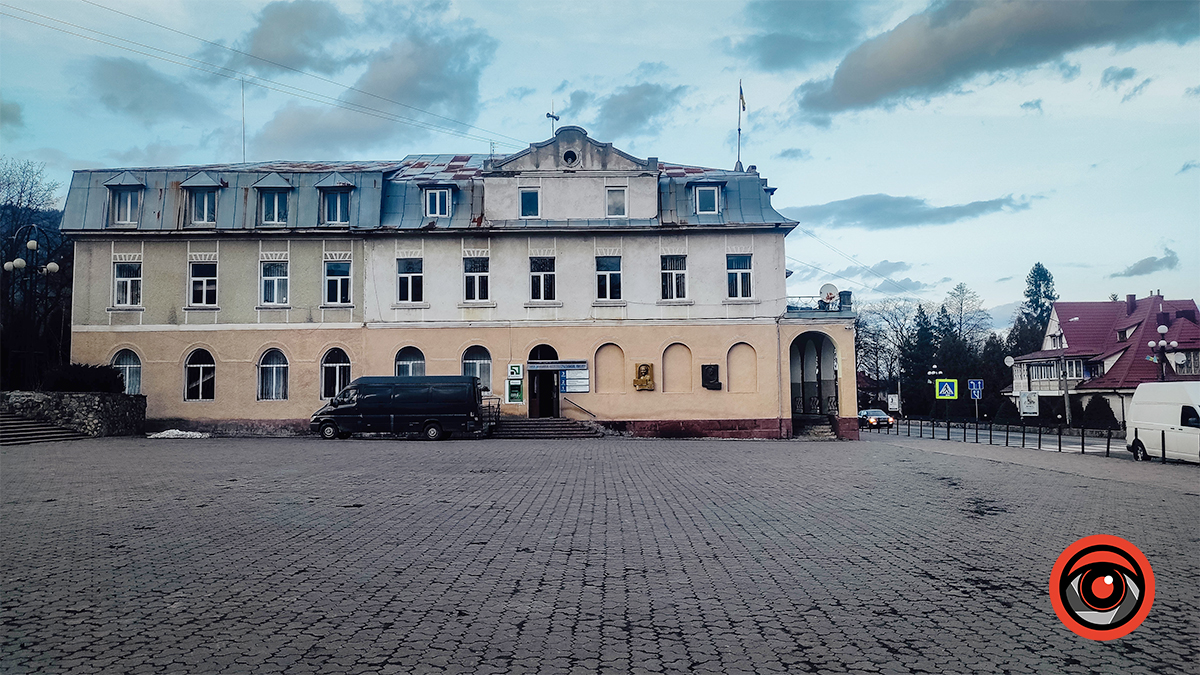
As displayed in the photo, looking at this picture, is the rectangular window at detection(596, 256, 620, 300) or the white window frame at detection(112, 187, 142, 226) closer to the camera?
the white window frame at detection(112, 187, 142, 226)

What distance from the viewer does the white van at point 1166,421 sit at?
23312mm

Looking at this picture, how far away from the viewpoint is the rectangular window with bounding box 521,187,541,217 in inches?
1531

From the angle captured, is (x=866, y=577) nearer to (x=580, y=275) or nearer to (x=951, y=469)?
(x=951, y=469)

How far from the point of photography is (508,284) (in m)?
38.2

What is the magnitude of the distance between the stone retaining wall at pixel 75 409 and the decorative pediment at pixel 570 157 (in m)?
18.4

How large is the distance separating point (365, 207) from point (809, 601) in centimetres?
3468

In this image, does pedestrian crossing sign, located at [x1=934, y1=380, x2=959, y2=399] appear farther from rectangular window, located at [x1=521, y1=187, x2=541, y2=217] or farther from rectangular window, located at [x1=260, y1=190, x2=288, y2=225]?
rectangular window, located at [x1=260, y1=190, x2=288, y2=225]

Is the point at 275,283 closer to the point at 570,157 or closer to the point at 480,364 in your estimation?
the point at 480,364

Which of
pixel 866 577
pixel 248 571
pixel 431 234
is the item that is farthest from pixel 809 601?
pixel 431 234

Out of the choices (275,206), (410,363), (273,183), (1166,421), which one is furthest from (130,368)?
(1166,421)

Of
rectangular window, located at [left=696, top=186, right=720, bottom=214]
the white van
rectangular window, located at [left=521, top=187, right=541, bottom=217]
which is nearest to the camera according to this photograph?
the white van

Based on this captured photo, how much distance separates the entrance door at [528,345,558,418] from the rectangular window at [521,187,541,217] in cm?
618

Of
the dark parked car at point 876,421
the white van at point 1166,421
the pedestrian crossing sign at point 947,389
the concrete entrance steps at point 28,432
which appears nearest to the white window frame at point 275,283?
the concrete entrance steps at point 28,432

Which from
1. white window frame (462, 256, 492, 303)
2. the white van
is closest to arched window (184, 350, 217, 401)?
white window frame (462, 256, 492, 303)
